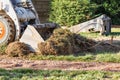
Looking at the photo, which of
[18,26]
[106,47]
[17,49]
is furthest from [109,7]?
[17,49]

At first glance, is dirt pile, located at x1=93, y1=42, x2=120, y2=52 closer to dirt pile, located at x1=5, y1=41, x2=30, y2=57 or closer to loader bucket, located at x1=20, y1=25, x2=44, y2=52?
loader bucket, located at x1=20, y1=25, x2=44, y2=52

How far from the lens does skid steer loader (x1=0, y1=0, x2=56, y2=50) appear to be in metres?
11.4

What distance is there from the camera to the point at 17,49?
11234 millimetres

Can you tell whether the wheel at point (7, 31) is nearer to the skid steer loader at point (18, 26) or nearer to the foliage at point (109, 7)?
the skid steer loader at point (18, 26)

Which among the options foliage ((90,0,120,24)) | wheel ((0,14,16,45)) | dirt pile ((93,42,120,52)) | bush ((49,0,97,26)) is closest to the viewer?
wheel ((0,14,16,45))

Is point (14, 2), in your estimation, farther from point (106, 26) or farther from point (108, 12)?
point (108, 12)

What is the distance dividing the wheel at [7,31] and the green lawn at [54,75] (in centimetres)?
276

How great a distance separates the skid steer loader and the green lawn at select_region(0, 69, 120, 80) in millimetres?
2421

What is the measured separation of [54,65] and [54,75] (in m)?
1.34

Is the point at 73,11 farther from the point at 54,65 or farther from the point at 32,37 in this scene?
the point at 54,65

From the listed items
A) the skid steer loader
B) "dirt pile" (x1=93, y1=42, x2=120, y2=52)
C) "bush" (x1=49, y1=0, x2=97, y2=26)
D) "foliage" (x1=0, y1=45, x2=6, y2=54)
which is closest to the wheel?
the skid steer loader

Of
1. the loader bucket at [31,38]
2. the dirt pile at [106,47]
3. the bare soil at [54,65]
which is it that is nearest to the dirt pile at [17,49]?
the loader bucket at [31,38]

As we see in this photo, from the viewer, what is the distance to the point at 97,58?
1081cm

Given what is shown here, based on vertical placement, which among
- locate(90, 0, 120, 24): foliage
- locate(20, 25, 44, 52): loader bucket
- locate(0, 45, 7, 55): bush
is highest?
locate(20, 25, 44, 52): loader bucket
